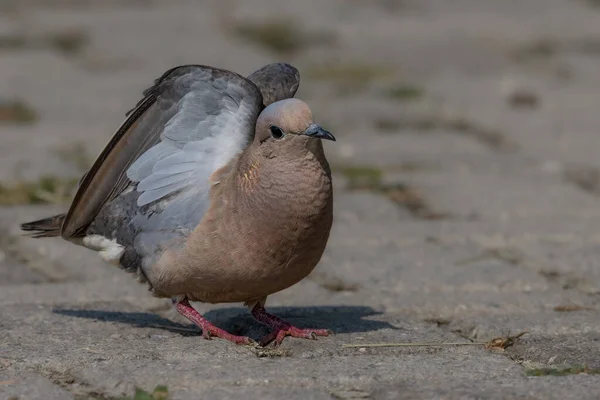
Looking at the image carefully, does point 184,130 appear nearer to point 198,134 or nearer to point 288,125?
point 198,134

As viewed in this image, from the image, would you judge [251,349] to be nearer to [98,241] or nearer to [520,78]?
[98,241]

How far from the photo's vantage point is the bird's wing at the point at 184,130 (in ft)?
13.4

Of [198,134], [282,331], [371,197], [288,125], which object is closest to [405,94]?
[371,197]

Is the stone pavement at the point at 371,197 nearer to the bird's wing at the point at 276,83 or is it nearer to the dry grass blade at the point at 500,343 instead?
the dry grass blade at the point at 500,343

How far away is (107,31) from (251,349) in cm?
676

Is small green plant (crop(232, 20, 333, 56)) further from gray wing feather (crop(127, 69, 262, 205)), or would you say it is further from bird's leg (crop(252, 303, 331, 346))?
bird's leg (crop(252, 303, 331, 346))

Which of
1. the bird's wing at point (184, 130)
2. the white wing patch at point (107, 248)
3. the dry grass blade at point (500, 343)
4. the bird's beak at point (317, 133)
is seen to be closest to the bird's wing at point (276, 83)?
the bird's wing at point (184, 130)

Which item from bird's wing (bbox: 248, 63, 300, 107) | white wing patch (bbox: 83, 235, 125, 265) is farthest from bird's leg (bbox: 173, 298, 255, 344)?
bird's wing (bbox: 248, 63, 300, 107)

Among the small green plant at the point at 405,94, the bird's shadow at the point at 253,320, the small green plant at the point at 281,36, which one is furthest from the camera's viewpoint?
the small green plant at the point at 281,36

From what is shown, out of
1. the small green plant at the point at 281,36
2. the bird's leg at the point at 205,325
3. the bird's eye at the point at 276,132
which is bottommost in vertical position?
the bird's leg at the point at 205,325

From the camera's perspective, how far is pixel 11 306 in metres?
4.46

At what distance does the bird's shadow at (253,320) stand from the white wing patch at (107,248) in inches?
8.3

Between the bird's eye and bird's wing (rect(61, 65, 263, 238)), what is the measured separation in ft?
0.71

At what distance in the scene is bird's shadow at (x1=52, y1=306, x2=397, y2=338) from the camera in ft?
14.0
